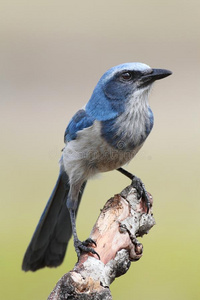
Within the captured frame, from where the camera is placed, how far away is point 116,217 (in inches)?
126

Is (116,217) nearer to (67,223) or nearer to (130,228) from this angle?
(130,228)

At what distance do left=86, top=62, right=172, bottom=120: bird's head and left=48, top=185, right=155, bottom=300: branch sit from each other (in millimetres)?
564

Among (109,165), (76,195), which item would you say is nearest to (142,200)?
(109,165)

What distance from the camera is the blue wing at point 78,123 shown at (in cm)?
351

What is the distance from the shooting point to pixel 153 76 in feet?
10.9

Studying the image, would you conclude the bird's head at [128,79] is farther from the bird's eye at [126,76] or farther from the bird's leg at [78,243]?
the bird's leg at [78,243]

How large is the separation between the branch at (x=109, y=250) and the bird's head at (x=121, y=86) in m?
0.56

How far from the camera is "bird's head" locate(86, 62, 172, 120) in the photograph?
10.9ft

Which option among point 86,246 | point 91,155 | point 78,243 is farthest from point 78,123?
point 86,246

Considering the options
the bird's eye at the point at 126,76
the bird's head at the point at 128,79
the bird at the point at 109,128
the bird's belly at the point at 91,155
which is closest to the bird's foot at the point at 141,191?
the bird at the point at 109,128

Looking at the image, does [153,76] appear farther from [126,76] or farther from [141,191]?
[141,191]

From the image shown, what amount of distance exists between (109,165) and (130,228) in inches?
21.8

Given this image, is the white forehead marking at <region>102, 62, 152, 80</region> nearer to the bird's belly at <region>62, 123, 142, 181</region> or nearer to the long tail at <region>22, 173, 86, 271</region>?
the bird's belly at <region>62, 123, 142, 181</region>

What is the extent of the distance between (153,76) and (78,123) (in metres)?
0.62
